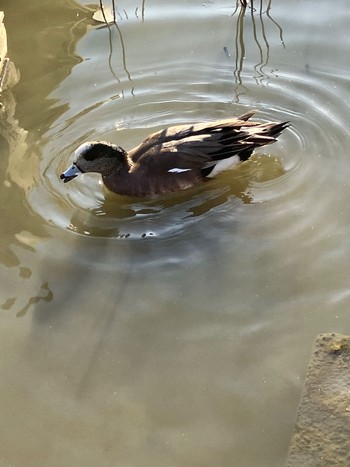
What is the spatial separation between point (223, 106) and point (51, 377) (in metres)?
2.63

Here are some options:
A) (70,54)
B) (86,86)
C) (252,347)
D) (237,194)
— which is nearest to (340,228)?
(237,194)

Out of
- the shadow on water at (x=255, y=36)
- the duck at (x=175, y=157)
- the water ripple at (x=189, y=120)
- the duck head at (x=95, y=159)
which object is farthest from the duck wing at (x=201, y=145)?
the shadow on water at (x=255, y=36)

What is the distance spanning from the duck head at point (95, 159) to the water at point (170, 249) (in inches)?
8.2

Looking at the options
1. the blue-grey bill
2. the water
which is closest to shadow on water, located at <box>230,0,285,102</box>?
the water

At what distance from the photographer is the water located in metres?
3.56

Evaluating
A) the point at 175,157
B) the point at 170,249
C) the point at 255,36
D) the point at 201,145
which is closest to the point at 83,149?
the point at 175,157

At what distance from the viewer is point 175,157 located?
4656mm

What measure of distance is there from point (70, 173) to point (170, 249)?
2.94 feet

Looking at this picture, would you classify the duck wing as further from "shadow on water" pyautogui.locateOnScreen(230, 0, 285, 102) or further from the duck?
"shadow on water" pyautogui.locateOnScreen(230, 0, 285, 102)

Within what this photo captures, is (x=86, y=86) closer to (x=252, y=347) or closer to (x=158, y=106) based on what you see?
(x=158, y=106)

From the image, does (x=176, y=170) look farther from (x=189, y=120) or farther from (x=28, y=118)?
(x=28, y=118)

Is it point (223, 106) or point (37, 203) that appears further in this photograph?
point (223, 106)

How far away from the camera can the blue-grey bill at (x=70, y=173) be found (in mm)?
4742

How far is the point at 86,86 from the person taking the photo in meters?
5.80
